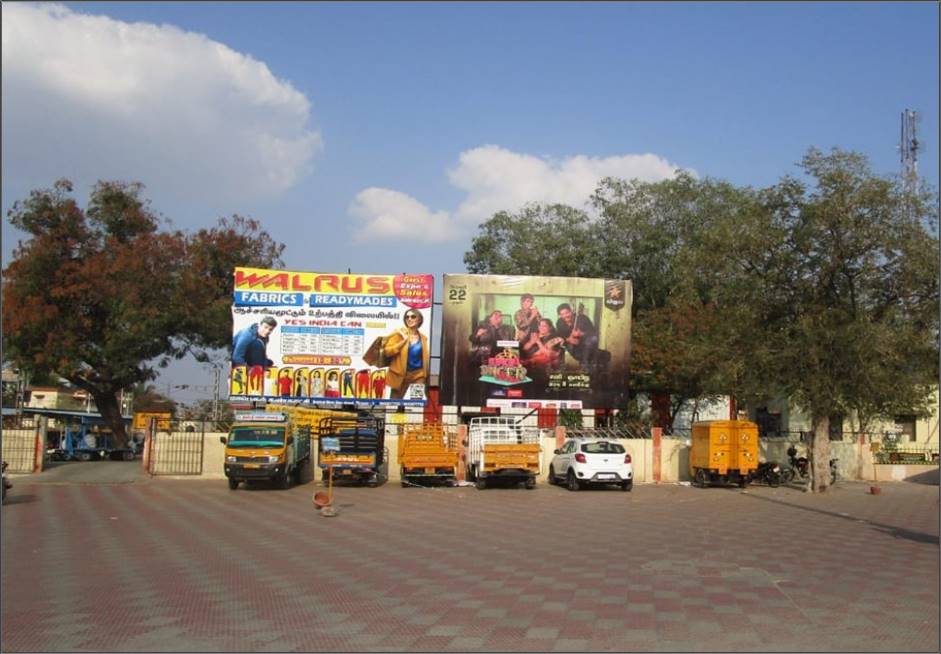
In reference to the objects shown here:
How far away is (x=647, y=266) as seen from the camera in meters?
47.9

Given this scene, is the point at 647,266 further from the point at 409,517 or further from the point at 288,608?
the point at 288,608

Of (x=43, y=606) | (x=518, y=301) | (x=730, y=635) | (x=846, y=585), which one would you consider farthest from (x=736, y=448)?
(x=43, y=606)

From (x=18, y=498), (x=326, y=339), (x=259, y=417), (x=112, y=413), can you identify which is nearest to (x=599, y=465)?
(x=259, y=417)

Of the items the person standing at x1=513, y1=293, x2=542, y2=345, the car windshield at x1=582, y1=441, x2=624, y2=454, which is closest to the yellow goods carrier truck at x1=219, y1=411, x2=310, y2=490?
the car windshield at x1=582, y1=441, x2=624, y2=454

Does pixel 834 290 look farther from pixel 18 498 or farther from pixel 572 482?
pixel 18 498

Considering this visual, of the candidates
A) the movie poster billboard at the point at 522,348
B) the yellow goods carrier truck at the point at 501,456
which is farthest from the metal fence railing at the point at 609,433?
the yellow goods carrier truck at the point at 501,456

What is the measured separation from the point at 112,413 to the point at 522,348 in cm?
2257

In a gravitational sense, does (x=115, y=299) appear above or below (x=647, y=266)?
below

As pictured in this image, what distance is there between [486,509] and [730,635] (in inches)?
519

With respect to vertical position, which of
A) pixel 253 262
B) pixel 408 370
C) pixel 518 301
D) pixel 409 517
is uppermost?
pixel 253 262

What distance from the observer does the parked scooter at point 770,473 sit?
29.5 metres

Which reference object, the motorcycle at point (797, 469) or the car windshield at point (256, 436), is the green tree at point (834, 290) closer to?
the motorcycle at point (797, 469)

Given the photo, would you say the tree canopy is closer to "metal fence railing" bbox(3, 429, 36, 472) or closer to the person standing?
the person standing

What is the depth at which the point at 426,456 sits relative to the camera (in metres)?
27.6
